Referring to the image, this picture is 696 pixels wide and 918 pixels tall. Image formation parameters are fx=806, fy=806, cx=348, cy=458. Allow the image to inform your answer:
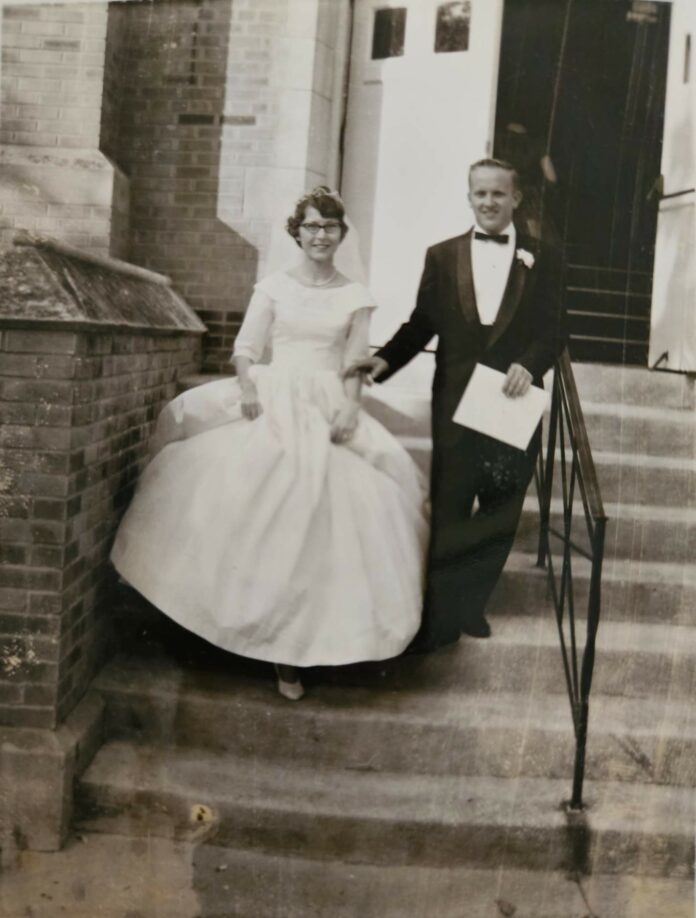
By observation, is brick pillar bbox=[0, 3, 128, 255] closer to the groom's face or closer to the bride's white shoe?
the groom's face

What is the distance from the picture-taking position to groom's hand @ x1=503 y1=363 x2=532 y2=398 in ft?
9.60

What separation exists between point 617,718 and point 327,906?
48.8 inches

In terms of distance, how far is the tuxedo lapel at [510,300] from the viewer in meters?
2.97

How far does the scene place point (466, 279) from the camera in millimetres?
2996

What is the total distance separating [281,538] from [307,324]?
805mm

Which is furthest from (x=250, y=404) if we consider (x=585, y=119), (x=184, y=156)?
(x=585, y=119)

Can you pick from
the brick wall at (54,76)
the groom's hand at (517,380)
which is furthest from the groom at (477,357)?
the brick wall at (54,76)

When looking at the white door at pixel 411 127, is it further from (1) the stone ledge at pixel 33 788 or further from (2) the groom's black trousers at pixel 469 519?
(1) the stone ledge at pixel 33 788

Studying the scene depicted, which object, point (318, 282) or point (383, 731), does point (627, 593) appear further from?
point (318, 282)

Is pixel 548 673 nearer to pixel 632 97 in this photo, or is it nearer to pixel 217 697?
pixel 217 697

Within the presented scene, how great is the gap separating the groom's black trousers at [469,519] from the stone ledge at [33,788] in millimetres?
1279

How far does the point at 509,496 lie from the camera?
3008 mm

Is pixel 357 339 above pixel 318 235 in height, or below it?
below

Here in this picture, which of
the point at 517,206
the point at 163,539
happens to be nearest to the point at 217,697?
the point at 163,539
